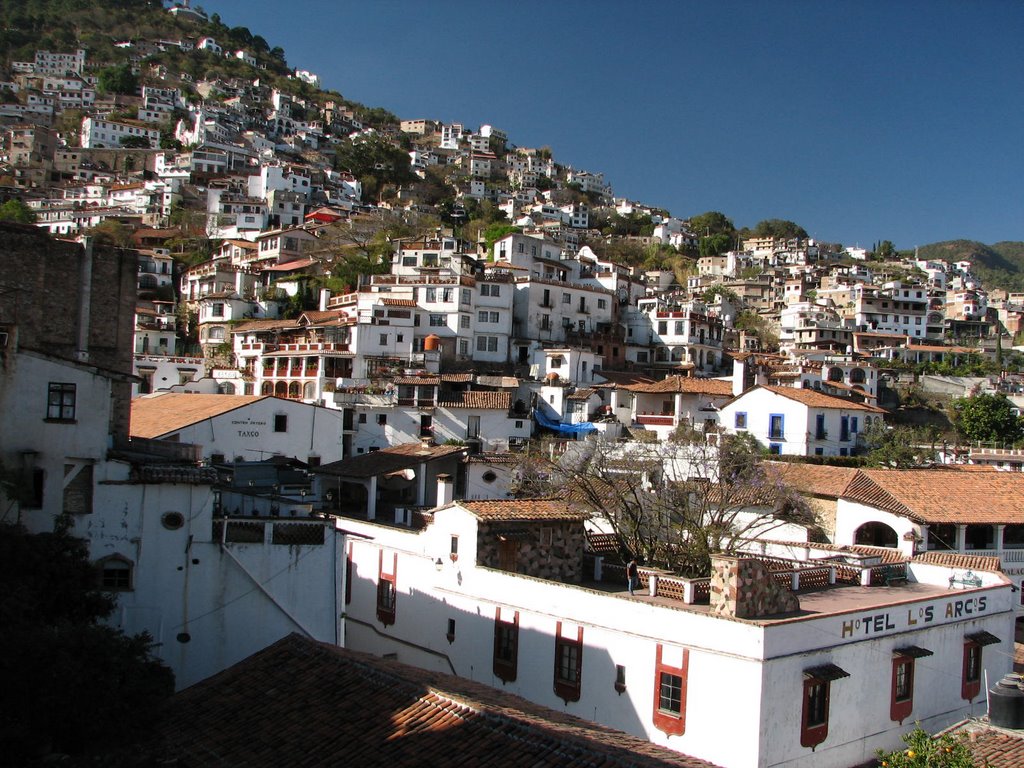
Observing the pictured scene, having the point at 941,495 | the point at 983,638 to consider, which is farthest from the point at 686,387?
the point at 983,638

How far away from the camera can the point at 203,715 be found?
532 inches

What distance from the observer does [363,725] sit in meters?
12.5

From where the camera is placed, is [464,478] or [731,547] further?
[464,478]

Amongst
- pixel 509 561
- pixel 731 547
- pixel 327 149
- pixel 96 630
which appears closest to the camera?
pixel 96 630

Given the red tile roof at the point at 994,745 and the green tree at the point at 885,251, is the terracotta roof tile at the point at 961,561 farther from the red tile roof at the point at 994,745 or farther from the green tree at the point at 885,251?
the green tree at the point at 885,251

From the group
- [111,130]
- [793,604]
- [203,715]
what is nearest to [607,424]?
[793,604]

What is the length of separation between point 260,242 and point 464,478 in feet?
162

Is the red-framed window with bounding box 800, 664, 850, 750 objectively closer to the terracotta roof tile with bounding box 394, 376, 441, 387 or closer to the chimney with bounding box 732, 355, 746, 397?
the terracotta roof tile with bounding box 394, 376, 441, 387

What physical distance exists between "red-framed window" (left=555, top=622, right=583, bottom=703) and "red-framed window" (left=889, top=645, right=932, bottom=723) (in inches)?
244

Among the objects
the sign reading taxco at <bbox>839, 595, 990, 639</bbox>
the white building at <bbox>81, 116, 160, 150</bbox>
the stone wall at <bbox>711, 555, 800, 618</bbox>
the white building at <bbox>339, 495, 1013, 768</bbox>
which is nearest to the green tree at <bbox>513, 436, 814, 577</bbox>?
the white building at <bbox>339, 495, 1013, 768</bbox>

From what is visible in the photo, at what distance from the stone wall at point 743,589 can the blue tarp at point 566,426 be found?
2924 centimetres

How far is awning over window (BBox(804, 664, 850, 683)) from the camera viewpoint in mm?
15359

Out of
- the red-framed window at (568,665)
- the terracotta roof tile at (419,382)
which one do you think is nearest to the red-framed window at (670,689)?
the red-framed window at (568,665)

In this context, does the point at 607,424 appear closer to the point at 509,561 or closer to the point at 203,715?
the point at 509,561
